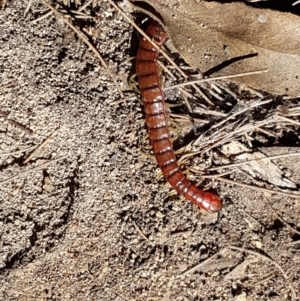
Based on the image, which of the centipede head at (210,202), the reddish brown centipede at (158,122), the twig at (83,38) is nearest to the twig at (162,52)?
the reddish brown centipede at (158,122)

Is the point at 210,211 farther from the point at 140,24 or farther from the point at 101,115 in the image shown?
the point at 140,24

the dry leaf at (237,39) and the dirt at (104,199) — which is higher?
the dry leaf at (237,39)

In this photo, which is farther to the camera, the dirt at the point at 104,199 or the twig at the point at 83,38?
the twig at the point at 83,38

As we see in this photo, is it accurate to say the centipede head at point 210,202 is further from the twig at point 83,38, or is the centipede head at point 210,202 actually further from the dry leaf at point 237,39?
the twig at point 83,38

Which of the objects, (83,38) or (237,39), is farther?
(83,38)

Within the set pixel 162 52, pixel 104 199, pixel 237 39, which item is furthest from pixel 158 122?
pixel 237 39

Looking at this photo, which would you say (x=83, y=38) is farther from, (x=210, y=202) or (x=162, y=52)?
(x=210, y=202)

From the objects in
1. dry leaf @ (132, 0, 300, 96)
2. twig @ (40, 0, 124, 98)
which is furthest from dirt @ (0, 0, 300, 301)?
dry leaf @ (132, 0, 300, 96)

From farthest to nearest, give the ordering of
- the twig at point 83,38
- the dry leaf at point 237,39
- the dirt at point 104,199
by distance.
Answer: the twig at point 83,38 → the dirt at point 104,199 → the dry leaf at point 237,39
